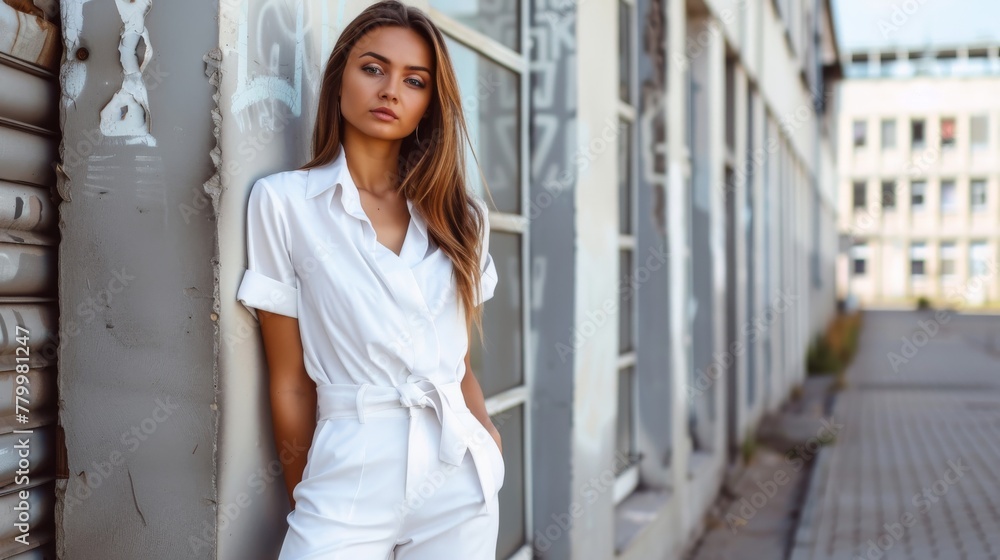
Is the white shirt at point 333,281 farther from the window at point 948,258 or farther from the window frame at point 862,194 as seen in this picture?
the window at point 948,258

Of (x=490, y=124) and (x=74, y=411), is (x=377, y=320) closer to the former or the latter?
(x=74, y=411)

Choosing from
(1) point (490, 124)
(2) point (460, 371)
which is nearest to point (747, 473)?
(1) point (490, 124)

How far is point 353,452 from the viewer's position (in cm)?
190

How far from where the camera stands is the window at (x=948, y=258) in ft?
138

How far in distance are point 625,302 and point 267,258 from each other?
3816mm

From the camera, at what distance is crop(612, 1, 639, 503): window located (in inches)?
211

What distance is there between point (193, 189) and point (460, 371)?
693 millimetres

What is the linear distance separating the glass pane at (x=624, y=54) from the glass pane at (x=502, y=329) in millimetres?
1766

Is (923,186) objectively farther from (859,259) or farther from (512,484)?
(512,484)

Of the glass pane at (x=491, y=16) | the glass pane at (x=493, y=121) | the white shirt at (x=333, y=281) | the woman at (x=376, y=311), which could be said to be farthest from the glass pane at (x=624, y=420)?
the white shirt at (x=333, y=281)

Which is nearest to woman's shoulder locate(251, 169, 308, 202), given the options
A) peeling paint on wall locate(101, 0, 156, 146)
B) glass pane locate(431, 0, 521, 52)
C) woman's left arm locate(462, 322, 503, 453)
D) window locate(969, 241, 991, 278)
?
peeling paint on wall locate(101, 0, 156, 146)

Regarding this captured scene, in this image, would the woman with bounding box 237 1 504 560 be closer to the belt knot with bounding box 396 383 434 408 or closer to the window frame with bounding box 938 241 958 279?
the belt knot with bounding box 396 383 434 408

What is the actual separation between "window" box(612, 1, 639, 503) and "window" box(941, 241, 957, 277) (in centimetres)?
4058

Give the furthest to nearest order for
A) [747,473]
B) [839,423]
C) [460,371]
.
→ [839,423]
[747,473]
[460,371]
